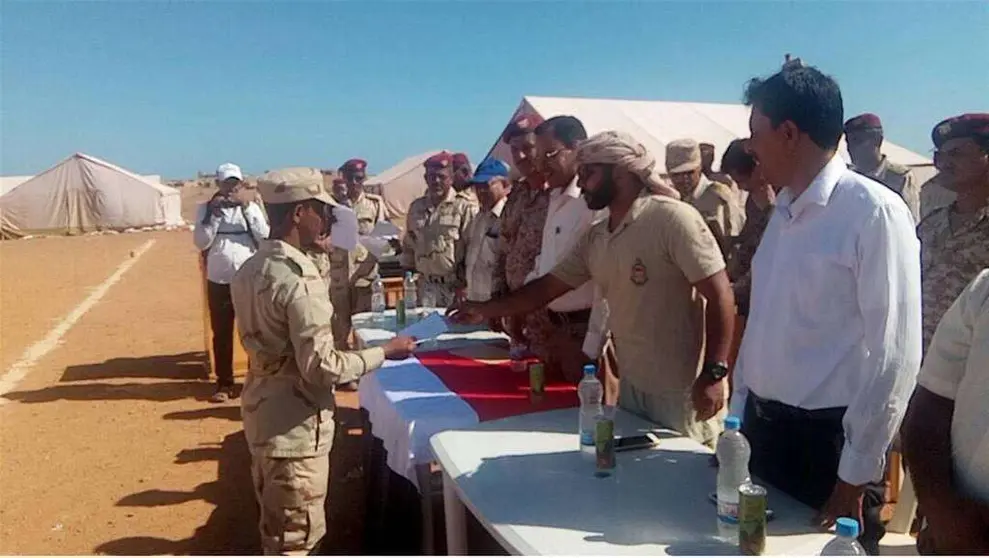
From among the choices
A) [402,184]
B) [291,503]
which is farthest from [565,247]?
[402,184]

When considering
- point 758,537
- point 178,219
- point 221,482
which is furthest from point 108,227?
point 758,537

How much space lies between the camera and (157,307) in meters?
12.7

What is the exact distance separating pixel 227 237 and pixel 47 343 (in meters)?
5.15

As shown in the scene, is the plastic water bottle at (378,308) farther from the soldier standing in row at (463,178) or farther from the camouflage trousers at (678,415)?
the camouflage trousers at (678,415)

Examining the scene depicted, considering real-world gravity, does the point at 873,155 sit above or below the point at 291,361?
above

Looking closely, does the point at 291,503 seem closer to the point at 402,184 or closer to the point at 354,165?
the point at 354,165

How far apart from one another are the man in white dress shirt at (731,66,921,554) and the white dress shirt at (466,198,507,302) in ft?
10.4

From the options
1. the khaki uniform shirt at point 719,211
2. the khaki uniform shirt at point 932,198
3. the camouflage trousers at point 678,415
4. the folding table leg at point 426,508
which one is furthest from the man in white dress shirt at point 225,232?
the khaki uniform shirt at point 932,198

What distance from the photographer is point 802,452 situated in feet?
6.95

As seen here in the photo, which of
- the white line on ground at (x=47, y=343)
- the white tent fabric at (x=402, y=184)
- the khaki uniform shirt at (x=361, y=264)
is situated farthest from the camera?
the white tent fabric at (x=402, y=184)

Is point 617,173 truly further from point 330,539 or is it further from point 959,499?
point 330,539

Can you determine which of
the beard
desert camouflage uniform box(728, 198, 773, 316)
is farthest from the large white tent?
the beard

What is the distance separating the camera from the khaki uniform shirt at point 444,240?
21.0 feet

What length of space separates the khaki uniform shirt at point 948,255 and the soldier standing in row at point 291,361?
265 cm
